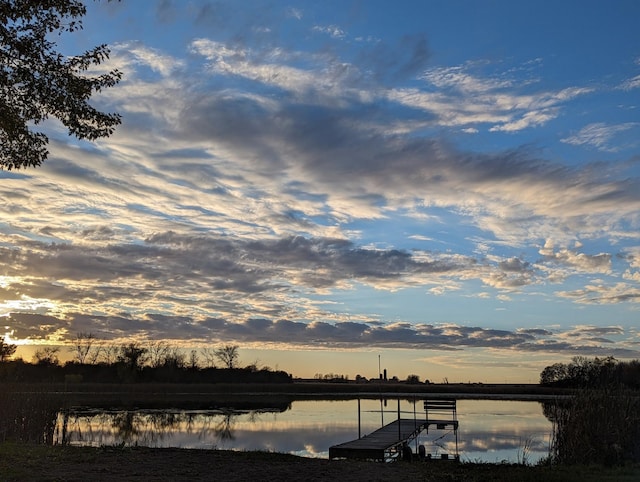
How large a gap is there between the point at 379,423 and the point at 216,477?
27139 mm

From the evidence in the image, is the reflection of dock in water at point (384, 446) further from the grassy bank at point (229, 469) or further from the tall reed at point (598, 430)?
the tall reed at point (598, 430)

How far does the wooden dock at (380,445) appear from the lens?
773 inches

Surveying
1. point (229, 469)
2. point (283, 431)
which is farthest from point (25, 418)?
point (283, 431)

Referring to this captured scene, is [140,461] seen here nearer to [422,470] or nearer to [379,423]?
[422,470]

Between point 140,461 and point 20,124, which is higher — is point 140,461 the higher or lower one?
the lower one

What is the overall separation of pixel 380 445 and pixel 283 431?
13212 mm

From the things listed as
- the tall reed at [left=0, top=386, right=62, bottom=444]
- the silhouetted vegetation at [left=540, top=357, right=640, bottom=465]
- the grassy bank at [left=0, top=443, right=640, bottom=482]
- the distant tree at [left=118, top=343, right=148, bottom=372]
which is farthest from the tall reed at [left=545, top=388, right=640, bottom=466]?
the distant tree at [left=118, top=343, right=148, bottom=372]

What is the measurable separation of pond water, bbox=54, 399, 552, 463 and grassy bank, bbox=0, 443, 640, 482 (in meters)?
6.57

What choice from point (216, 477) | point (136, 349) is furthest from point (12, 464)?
point (136, 349)

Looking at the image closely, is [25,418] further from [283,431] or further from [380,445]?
[283,431]

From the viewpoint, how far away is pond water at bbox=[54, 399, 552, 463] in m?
25.5

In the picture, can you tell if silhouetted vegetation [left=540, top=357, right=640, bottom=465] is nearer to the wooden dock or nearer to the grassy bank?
the grassy bank

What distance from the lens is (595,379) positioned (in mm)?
20859

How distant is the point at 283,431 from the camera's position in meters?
33.1
